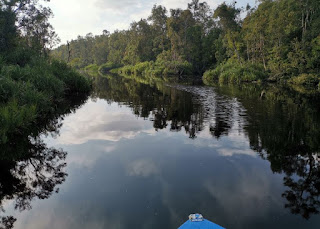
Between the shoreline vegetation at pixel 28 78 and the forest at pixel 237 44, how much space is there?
788 cm

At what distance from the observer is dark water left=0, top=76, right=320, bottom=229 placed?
6531mm

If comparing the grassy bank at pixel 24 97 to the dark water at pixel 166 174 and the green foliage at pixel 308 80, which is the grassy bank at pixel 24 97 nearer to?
the dark water at pixel 166 174

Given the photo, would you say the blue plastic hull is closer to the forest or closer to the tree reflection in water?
the tree reflection in water

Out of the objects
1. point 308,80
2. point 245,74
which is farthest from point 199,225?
point 245,74

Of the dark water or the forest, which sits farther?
the forest

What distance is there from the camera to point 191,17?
242 ft

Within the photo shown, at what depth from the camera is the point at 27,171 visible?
9.20 metres

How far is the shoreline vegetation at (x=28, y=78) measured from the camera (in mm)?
12641

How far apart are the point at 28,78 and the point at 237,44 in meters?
43.7

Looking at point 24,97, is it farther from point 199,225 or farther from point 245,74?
point 245,74

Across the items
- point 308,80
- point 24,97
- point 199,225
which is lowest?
point 199,225

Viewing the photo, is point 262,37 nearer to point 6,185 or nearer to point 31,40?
point 31,40

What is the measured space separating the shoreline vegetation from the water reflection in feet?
1.70

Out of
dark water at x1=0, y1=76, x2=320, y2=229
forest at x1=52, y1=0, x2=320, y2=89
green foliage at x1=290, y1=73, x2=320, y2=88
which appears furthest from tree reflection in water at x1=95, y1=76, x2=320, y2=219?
forest at x1=52, y1=0, x2=320, y2=89
